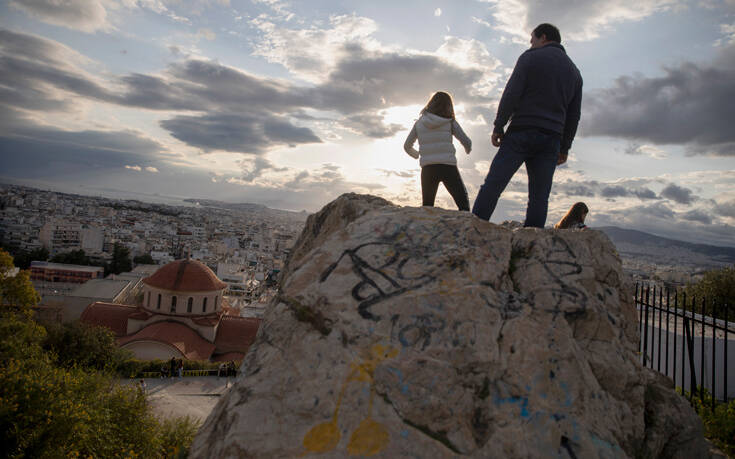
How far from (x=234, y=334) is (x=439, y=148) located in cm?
2498

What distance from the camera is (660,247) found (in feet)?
280

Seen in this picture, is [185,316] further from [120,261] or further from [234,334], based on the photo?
[120,261]

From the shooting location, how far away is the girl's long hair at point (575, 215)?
4.32 metres

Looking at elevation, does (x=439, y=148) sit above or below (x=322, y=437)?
above

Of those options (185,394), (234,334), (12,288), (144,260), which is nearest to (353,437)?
(185,394)

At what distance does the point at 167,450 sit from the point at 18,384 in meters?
3.40

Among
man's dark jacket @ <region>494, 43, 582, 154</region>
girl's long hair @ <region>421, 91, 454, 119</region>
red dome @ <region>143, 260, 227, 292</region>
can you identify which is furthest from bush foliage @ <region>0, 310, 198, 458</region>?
red dome @ <region>143, 260, 227, 292</region>

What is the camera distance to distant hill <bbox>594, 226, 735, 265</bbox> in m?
77.6

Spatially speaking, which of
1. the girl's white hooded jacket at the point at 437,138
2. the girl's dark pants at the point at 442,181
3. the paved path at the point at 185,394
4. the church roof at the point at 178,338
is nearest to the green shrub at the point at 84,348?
the paved path at the point at 185,394

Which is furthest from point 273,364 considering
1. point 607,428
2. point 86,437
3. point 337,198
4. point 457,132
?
point 86,437

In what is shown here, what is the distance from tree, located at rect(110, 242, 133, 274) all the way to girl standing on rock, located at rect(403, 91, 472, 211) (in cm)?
6116

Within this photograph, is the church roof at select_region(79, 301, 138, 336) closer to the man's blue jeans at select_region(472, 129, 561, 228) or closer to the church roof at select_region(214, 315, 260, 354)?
the church roof at select_region(214, 315, 260, 354)

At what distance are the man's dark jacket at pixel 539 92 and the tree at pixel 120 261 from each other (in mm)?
62079

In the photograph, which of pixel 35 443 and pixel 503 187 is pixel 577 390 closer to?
pixel 503 187
